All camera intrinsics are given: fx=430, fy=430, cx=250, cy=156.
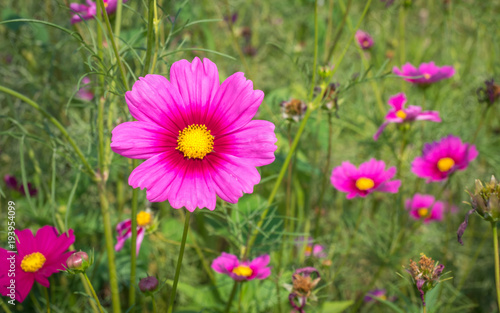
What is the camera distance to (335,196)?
1.58 metres

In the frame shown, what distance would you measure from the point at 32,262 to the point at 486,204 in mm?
670

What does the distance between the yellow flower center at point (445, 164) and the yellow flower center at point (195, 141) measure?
2.36 ft

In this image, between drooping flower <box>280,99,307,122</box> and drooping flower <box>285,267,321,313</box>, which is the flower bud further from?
drooping flower <box>280,99,307,122</box>

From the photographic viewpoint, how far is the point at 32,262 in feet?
2.22

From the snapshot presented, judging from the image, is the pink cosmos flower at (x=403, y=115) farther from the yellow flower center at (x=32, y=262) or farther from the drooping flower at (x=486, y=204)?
the yellow flower center at (x=32, y=262)

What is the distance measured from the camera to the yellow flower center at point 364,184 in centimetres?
100

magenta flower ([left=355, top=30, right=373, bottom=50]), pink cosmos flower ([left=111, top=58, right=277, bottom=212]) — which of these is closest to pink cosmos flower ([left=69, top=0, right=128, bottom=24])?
pink cosmos flower ([left=111, top=58, right=277, bottom=212])

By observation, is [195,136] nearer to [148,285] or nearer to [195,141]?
[195,141]

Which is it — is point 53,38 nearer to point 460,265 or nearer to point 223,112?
point 223,112

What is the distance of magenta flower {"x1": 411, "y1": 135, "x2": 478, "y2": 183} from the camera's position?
1.05m

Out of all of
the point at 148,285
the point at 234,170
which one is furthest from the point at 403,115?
the point at 148,285

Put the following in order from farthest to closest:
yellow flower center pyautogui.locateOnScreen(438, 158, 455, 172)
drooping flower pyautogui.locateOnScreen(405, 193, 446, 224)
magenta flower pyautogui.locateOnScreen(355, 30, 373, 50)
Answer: magenta flower pyautogui.locateOnScreen(355, 30, 373, 50) < drooping flower pyautogui.locateOnScreen(405, 193, 446, 224) < yellow flower center pyautogui.locateOnScreen(438, 158, 455, 172)

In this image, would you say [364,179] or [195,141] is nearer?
[195,141]

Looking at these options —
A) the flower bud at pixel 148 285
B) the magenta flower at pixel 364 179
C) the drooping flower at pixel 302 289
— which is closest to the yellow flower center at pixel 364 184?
the magenta flower at pixel 364 179
